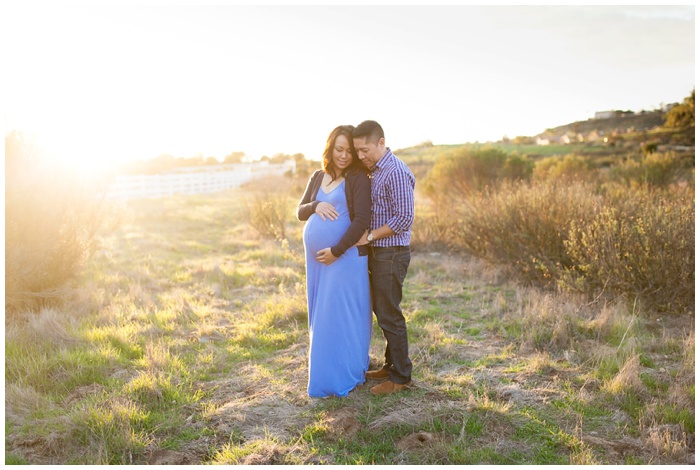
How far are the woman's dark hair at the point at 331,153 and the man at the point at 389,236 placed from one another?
0.06m

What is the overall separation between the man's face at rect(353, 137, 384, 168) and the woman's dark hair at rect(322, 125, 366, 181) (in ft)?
0.14

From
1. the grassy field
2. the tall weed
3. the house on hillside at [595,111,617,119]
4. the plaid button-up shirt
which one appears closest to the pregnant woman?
the plaid button-up shirt

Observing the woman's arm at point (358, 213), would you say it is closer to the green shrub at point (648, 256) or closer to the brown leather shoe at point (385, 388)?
the brown leather shoe at point (385, 388)

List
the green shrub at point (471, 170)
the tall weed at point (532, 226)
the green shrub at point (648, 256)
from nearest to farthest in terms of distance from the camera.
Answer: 1. the green shrub at point (648, 256)
2. the tall weed at point (532, 226)
3. the green shrub at point (471, 170)

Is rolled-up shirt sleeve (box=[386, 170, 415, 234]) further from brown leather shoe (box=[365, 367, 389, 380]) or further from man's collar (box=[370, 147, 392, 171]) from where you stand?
brown leather shoe (box=[365, 367, 389, 380])

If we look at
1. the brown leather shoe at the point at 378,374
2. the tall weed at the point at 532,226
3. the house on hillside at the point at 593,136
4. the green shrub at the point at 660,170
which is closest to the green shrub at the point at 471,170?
the green shrub at the point at 660,170

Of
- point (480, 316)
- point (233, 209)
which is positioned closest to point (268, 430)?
point (480, 316)

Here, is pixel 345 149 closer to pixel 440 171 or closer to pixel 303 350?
pixel 303 350

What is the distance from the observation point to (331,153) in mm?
4074

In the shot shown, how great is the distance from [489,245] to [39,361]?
6290 millimetres

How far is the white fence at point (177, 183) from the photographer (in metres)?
22.7

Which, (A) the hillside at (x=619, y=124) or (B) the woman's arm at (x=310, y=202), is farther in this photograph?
(A) the hillside at (x=619, y=124)

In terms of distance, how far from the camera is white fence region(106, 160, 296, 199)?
74.6ft

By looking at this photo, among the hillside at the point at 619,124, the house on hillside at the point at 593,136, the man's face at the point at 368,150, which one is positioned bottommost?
the man's face at the point at 368,150
